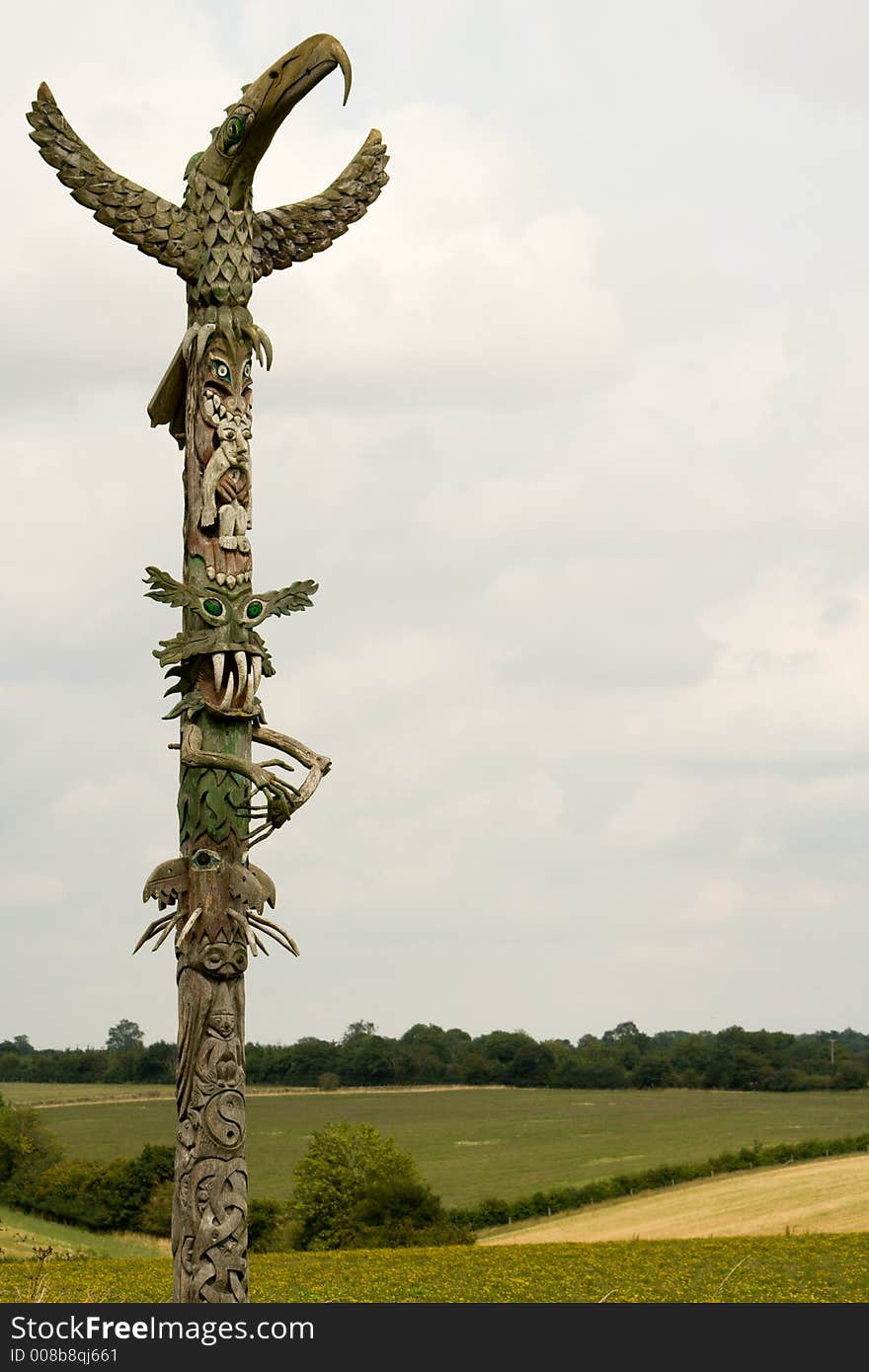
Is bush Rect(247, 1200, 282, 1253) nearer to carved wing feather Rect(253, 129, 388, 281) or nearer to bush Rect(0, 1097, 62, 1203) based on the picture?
bush Rect(0, 1097, 62, 1203)

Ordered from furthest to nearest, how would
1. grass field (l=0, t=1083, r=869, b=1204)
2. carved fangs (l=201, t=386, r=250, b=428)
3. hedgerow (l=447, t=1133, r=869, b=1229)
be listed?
grass field (l=0, t=1083, r=869, b=1204) < hedgerow (l=447, t=1133, r=869, b=1229) < carved fangs (l=201, t=386, r=250, b=428)

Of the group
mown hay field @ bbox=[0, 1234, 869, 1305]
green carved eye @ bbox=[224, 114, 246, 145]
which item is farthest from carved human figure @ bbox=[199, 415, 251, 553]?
mown hay field @ bbox=[0, 1234, 869, 1305]

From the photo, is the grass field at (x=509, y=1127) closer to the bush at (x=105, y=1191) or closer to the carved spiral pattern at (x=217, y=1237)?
the bush at (x=105, y=1191)

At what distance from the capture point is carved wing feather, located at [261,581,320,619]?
1298 cm

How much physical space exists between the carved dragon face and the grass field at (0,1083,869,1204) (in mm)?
46351

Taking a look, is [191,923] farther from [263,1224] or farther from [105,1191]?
[105,1191]

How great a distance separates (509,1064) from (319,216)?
90748 millimetres

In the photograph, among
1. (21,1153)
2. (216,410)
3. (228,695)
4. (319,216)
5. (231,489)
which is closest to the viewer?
(228,695)

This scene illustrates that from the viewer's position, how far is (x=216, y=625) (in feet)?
41.7

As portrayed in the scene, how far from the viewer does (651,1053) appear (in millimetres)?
102812

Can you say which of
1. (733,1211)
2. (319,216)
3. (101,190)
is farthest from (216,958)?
(733,1211)
